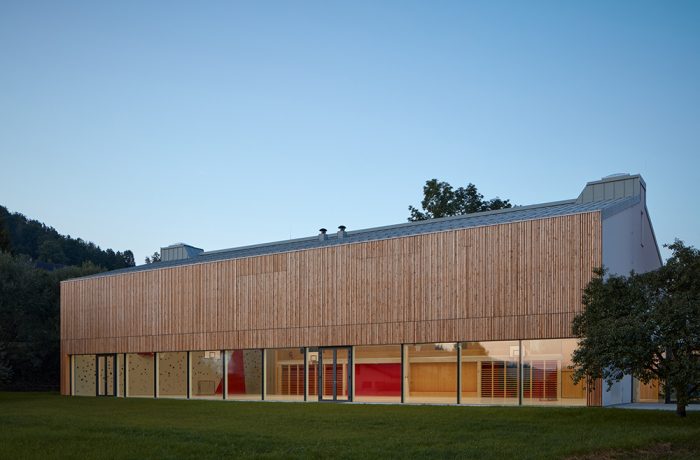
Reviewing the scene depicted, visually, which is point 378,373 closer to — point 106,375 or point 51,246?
point 106,375

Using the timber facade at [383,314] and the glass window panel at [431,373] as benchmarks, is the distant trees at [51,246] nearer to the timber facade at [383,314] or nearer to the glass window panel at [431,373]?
the timber facade at [383,314]

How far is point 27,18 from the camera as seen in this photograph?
2334 cm

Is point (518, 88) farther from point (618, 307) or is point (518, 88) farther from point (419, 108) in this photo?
point (618, 307)

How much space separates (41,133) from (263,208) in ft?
37.3

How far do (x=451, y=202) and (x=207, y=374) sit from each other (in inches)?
890

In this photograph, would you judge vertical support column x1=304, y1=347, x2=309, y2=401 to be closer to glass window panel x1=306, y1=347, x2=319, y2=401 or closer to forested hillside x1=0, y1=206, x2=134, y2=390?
glass window panel x1=306, y1=347, x2=319, y2=401

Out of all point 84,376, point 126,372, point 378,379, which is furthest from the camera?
point 84,376

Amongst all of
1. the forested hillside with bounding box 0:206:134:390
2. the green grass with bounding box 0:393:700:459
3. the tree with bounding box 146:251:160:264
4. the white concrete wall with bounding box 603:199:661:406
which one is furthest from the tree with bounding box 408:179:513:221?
the tree with bounding box 146:251:160:264

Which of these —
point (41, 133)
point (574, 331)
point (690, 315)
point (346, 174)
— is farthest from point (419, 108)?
point (41, 133)

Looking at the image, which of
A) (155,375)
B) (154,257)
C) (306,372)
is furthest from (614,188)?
(154,257)

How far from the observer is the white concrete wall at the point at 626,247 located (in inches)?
905

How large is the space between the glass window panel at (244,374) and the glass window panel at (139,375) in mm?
5366

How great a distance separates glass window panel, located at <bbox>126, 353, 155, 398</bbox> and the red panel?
40.6 feet

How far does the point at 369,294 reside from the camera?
27.3 metres
